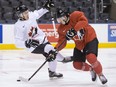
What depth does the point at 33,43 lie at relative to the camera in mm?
4992

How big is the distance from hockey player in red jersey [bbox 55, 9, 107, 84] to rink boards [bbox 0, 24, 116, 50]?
4.37 metres

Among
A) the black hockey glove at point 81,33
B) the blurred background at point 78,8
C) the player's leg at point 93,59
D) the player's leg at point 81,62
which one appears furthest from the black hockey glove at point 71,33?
the blurred background at point 78,8

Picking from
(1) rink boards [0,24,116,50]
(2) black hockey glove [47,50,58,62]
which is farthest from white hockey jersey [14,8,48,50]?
(1) rink boards [0,24,116,50]

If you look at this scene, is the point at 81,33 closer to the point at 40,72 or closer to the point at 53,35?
the point at 40,72

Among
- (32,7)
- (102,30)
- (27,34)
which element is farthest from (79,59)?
(32,7)

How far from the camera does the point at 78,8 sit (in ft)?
36.5

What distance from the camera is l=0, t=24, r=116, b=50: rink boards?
9.24 meters

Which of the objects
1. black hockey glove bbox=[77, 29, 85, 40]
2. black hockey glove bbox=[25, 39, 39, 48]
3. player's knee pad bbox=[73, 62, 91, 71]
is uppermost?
black hockey glove bbox=[77, 29, 85, 40]

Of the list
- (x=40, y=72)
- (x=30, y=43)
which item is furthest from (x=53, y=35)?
(x=30, y=43)

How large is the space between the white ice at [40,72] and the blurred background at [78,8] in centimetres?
187

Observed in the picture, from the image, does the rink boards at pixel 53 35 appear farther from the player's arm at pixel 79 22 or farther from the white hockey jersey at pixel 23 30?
the player's arm at pixel 79 22

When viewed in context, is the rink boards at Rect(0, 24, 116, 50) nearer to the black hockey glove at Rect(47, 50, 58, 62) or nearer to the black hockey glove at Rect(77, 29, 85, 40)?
the black hockey glove at Rect(47, 50, 58, 62)

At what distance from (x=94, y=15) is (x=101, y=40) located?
2.73ft

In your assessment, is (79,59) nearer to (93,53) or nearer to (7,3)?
(93,53)
